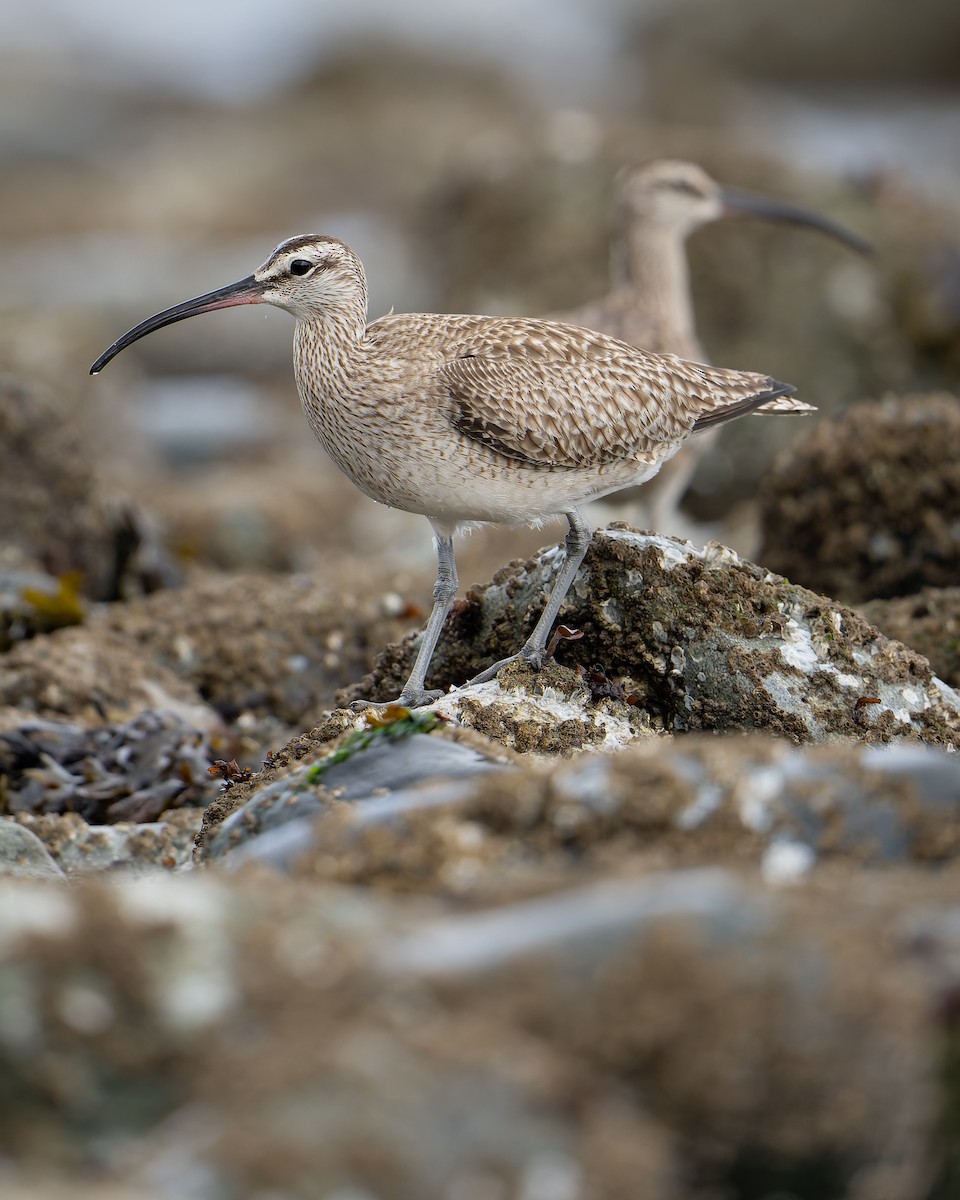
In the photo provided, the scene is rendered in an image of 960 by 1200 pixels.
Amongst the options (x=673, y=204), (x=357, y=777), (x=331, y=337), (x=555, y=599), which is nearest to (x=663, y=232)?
(x=673, y=204)

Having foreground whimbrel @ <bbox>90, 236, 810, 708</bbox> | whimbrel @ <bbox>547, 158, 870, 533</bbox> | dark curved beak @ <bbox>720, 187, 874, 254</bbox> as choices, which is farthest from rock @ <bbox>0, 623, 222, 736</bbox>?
dark curved beak @ <bbox>720, 187, 874, 254</bbox>

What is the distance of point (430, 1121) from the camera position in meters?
3.01

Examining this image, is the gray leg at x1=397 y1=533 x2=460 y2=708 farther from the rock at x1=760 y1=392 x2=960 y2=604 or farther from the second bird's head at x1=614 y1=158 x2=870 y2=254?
the second bird's head at x1=614 y1=158 x2=870 y2=254

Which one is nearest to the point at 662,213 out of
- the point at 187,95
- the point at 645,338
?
the point at 645,338

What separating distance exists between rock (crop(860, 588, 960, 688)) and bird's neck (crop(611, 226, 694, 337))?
3776 mm

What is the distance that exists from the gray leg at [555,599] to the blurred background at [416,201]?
3.99 metres

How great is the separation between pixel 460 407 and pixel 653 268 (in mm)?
5803

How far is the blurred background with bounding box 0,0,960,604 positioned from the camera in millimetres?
14930

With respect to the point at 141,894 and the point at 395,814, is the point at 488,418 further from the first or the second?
the point at 141,894

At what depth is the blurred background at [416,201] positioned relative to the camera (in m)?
14.9

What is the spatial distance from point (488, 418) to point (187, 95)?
44.9 meters

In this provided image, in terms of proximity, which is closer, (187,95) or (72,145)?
(72,145)

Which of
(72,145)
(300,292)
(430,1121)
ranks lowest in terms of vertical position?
(72,145)

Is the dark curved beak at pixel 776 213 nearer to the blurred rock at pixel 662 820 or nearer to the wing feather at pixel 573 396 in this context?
the wing feather at pixel 573 396
